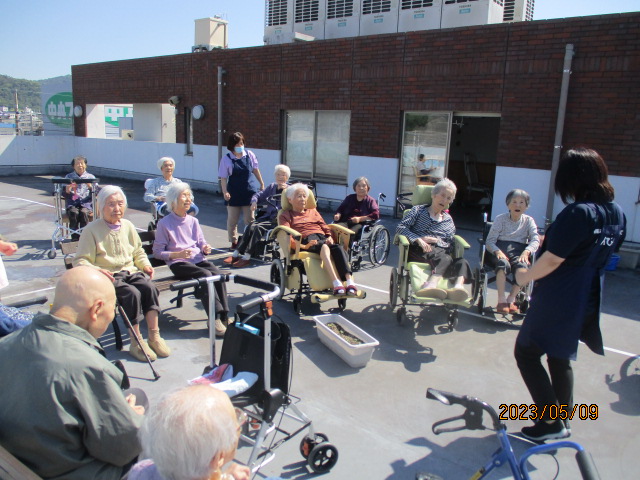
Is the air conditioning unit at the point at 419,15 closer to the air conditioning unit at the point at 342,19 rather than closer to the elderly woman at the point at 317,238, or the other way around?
the air conditioning unit at the point at 342,19

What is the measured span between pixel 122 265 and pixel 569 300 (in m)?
3.47

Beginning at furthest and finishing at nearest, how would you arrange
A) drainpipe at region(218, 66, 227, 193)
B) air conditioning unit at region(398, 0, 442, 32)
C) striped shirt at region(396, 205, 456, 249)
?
drainpipe at region(218, 66, 227, 193) < air conditioning unit at region(398, 0, 442, 32) < striped shirt at region(396, 205, 456, 249)

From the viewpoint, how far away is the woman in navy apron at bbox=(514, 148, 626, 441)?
2805mm

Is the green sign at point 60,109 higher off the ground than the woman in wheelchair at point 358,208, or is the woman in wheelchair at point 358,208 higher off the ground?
the green sign at point 60,109

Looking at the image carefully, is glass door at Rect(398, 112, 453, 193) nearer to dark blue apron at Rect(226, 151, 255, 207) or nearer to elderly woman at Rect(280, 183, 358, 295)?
dark blue apron at Rect(226, 151, 255, 207)

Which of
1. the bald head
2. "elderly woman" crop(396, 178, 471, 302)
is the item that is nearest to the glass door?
"elderly woman" crop(396, 178, 471, 302)

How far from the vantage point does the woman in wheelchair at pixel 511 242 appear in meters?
5.28

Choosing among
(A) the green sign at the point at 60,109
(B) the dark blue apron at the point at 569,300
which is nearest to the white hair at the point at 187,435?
(B) the dark blue apron at the point at 569,300

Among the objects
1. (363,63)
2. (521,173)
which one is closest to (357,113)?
(363,63)

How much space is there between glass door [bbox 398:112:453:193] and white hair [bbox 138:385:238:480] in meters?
9.19

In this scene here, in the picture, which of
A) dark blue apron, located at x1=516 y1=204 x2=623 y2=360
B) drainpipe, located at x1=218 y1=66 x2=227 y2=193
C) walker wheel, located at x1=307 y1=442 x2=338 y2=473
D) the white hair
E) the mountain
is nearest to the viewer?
the white hair

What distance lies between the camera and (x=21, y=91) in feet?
248

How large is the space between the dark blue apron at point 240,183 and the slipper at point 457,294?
12.8 feet

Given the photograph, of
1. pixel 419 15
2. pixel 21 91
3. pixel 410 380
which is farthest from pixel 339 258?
pixel 21 91
